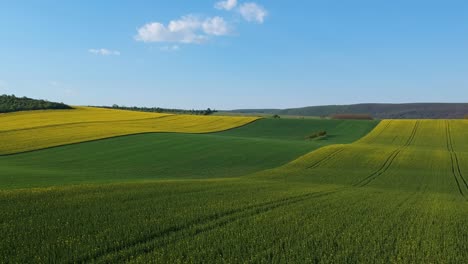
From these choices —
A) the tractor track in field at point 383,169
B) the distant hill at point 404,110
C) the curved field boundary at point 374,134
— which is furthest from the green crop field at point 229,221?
the distant hill at point 404,110

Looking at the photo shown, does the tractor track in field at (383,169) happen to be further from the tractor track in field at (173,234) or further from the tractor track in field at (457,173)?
the tractor track in field at (173,234)

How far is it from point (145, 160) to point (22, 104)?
6331 cm

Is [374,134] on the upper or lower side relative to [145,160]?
upper

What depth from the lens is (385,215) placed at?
14.4 metres

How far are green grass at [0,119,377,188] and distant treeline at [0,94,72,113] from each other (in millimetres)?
44554

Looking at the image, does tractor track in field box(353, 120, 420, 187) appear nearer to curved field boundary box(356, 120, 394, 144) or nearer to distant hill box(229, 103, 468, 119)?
curved field boundary box(356, 120, 394, 144)

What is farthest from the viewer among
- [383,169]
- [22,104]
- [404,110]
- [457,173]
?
[404,110]

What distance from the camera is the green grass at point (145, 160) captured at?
1154 inches

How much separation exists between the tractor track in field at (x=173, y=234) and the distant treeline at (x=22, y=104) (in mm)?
81615

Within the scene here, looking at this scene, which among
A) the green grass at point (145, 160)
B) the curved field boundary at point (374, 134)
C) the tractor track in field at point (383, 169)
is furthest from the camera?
the curved field boundary at point (374, 134)

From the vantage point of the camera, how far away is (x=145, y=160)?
3934cm

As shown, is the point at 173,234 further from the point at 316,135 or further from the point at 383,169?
the point at 316,135

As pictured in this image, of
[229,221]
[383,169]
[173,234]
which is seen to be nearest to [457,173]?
[383,169]

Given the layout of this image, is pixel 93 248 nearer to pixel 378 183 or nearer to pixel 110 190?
pixel 110 190
